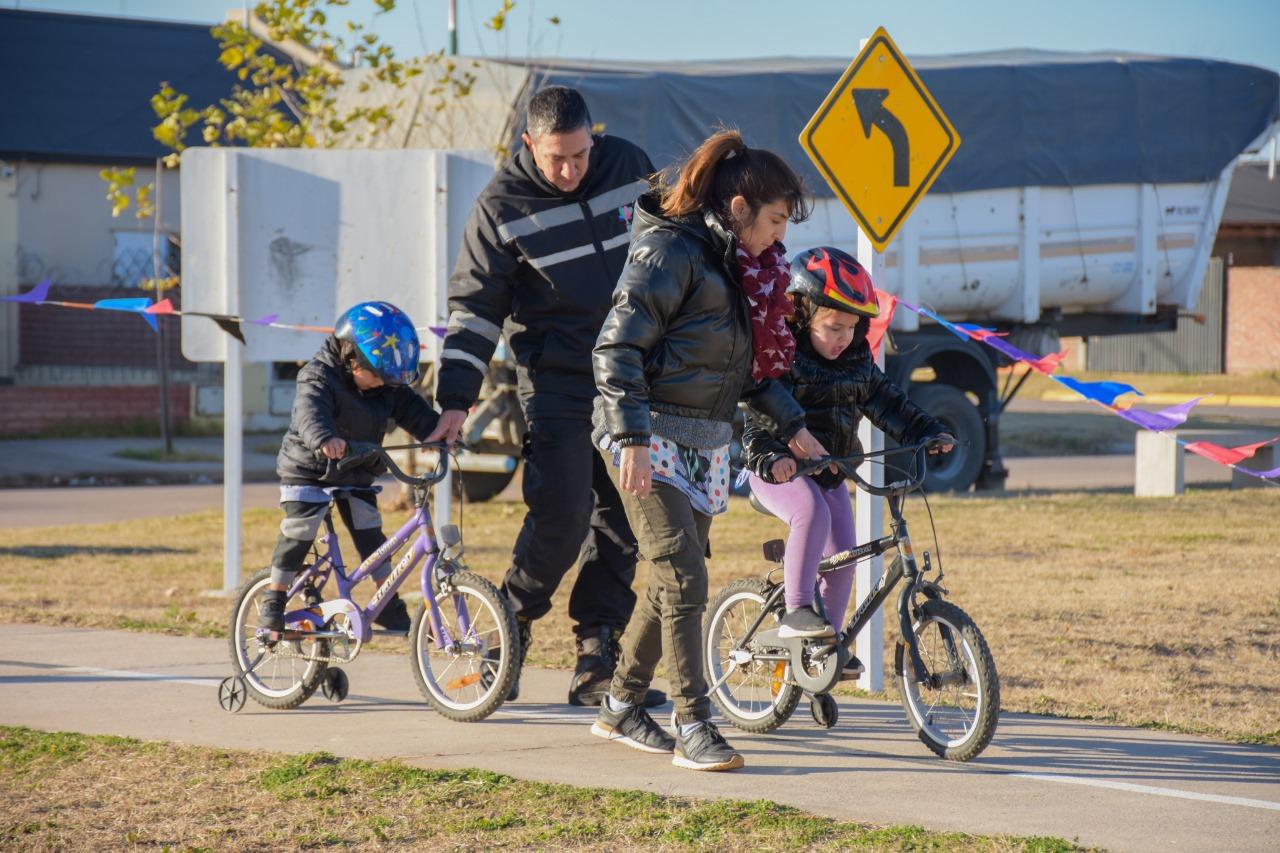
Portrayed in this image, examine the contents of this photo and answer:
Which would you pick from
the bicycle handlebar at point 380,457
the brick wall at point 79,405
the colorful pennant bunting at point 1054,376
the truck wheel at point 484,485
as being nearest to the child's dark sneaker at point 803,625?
the bicycle handlebar at point 380,457

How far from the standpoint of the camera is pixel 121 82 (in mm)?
30031

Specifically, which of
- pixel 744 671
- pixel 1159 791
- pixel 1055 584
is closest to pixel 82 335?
pixel 1055 584

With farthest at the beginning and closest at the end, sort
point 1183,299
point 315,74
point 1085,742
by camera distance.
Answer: point 1183,299 < point 315,74 < point 1085,742

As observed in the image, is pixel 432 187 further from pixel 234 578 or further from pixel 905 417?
pixel 905 417

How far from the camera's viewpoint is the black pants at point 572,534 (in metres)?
5.90

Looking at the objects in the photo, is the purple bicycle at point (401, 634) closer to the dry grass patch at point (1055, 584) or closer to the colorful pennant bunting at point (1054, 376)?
the dry grass patch at point (1055, 584)

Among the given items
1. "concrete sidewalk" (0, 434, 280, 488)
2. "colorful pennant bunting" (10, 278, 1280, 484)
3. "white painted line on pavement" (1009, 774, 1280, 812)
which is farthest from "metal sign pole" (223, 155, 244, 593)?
"concrete sidewalk" (0, 434, 280, 488)

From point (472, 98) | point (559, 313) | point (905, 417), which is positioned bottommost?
point (905, 417)

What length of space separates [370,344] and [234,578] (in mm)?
4005

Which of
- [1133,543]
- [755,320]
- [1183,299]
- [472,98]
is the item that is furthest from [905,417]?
[1183,299]

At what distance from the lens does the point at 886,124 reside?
252 inches

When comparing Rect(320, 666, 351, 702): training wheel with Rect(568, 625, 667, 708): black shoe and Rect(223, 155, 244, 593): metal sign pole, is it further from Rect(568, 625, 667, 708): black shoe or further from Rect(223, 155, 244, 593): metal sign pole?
Rect(223, 155, 244, 593): metal sign pole

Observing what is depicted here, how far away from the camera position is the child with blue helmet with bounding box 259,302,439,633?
6.01m

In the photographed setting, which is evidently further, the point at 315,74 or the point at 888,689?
the point at 315,74
